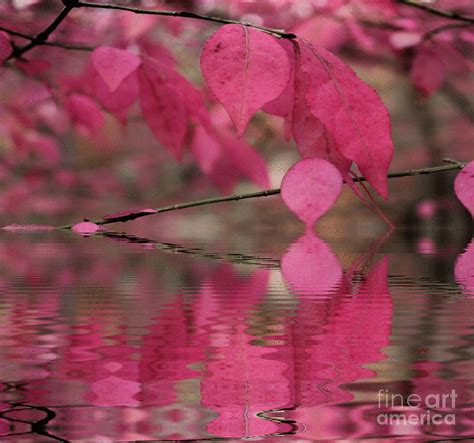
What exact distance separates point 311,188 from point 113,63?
235mm

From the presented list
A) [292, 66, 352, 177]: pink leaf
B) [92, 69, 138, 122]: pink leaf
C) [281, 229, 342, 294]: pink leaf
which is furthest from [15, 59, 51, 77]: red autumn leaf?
[292, 66, 352, 177]: pink leaf

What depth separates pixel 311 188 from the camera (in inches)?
21.9

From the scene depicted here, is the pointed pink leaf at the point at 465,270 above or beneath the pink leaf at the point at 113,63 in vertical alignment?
beneath

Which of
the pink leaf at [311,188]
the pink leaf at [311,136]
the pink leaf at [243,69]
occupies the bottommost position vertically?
the pink leaf at [311,188]

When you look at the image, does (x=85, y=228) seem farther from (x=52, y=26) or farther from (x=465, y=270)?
(x=465, y=270)

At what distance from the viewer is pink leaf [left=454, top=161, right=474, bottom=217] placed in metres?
0.61

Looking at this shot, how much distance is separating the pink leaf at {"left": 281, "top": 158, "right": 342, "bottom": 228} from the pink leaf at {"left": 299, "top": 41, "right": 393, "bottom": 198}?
58 mm

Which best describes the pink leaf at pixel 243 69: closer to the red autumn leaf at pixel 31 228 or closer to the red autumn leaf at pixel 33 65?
the red autumn leaf at pixel 31 228

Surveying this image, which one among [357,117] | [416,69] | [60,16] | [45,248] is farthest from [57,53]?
[357,117]

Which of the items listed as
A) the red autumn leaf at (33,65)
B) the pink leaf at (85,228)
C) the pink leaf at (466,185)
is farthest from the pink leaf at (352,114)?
the red autumn leaf at (33,65)

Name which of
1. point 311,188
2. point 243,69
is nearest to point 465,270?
point 311,188

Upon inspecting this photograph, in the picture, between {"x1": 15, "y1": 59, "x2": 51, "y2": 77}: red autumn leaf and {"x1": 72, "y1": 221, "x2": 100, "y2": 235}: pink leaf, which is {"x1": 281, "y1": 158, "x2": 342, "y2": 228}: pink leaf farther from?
{"x1": 15, "y1": 59, "x2": 51, "y2": 77}: red autumn leaf

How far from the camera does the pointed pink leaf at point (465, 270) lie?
0.64 metres

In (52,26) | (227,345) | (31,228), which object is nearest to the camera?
(227,345)
